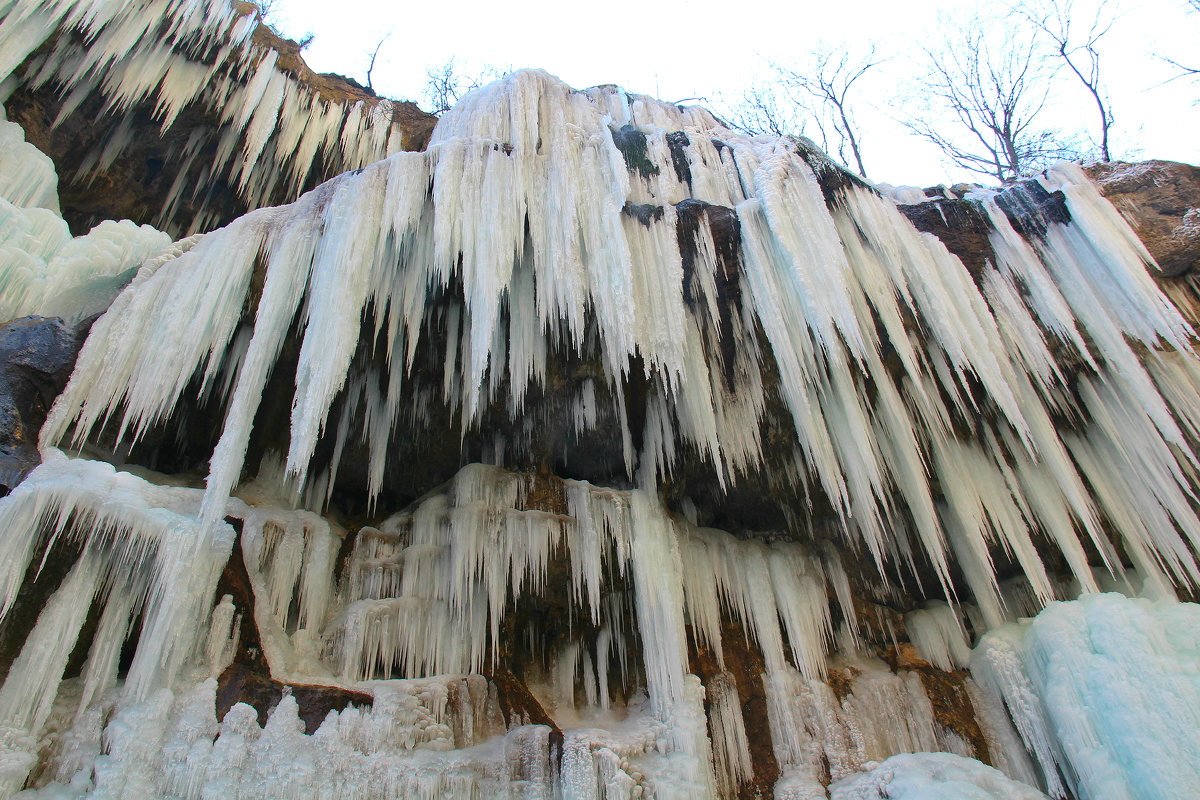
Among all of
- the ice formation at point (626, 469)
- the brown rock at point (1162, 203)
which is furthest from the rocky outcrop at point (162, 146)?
the brown rock at point (1162, 203)

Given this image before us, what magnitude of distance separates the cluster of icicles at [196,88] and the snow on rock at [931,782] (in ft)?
33.8

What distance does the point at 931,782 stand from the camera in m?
4.47

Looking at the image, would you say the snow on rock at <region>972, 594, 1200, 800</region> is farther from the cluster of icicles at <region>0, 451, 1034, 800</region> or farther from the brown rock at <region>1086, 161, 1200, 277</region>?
the brown rock at <region>1086, 161, 1200, 277</region>

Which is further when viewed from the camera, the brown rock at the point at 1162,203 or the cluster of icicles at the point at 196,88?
the cluster of icicles at the point at 196,88

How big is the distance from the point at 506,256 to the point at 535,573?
114 inches

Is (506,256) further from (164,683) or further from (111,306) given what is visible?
(164,683)

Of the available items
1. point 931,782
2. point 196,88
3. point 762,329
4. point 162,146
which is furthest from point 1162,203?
point 162,146

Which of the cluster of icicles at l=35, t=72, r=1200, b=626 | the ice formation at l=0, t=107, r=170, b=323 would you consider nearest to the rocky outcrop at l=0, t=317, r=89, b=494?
the cluster of icicles at l=35, t=72, r=1200, b=626

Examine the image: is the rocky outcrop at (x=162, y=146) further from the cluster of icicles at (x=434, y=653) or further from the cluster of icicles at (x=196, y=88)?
the cluster of icicles at (x=434, y=653)

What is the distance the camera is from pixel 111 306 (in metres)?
5.32

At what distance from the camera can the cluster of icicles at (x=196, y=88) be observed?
751 centimetres

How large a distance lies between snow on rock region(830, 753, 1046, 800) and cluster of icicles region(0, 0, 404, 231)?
10295mm

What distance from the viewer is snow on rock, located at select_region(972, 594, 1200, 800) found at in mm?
4082

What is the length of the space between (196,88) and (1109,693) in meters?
11.8
